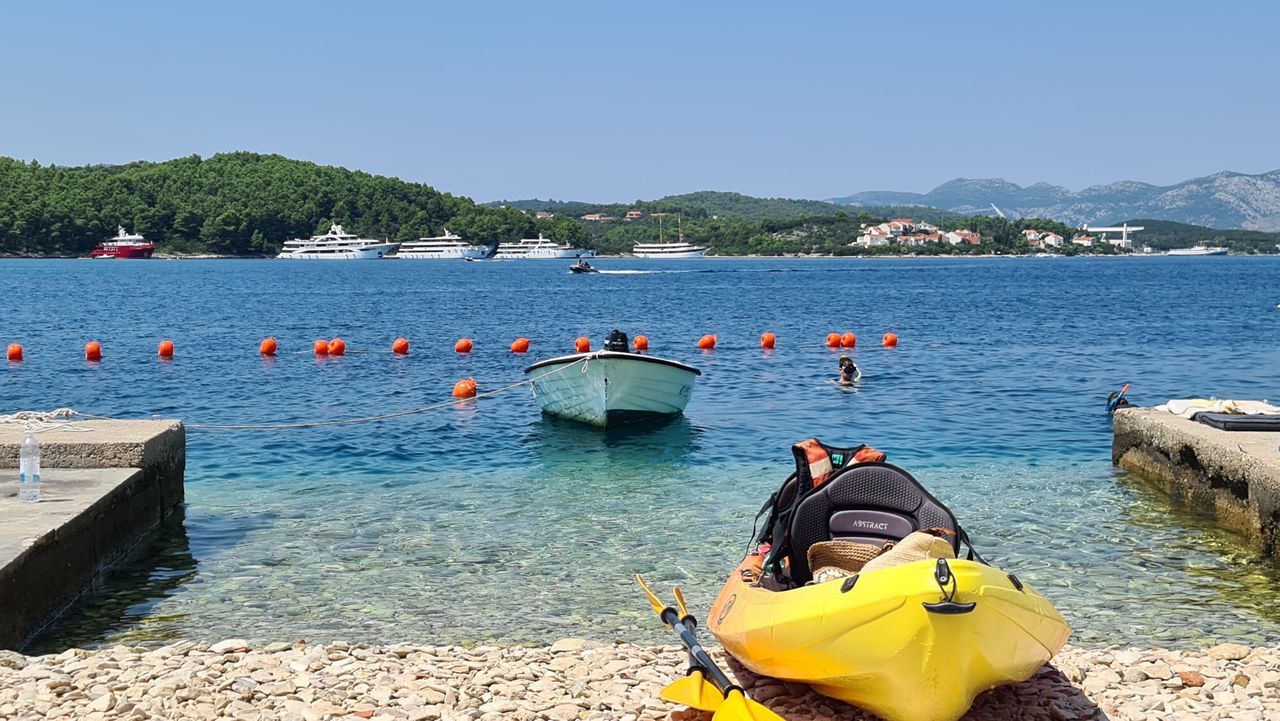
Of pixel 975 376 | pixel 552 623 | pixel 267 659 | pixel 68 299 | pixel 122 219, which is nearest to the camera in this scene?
pixel 267 659

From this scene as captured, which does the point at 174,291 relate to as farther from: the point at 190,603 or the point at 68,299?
the point at 190,603

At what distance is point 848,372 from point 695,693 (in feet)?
66.8

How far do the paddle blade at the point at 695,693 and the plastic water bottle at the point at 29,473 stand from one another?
5.90 meters

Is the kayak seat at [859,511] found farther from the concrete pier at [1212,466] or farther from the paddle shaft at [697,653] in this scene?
the concrete pier at [1212,466]

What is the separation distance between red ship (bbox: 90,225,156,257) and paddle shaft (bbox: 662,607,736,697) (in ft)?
634

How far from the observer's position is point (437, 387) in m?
26.8

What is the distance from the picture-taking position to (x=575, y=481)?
15.2 meters

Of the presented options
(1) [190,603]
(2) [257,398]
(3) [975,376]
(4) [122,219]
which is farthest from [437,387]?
(4) [122,219]

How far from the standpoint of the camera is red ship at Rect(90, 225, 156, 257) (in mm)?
182625

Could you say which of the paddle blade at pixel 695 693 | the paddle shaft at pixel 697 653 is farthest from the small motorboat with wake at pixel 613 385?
the paddle blade at pixel 695 693

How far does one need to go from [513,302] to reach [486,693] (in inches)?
2535

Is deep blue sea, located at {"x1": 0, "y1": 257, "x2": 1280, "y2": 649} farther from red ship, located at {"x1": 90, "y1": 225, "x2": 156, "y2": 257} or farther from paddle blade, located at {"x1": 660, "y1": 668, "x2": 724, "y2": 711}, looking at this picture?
red ship, located at {"x1": 90, "y1": 225, "x2": 156, "y2": 257}

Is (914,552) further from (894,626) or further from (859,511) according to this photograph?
(859,511)

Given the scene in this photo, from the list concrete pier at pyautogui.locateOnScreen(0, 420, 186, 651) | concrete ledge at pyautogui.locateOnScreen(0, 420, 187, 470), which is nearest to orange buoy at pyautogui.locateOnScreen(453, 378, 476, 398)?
concrete pier at pyautogui.locateOnScreen(0, 420, 186, 651)
